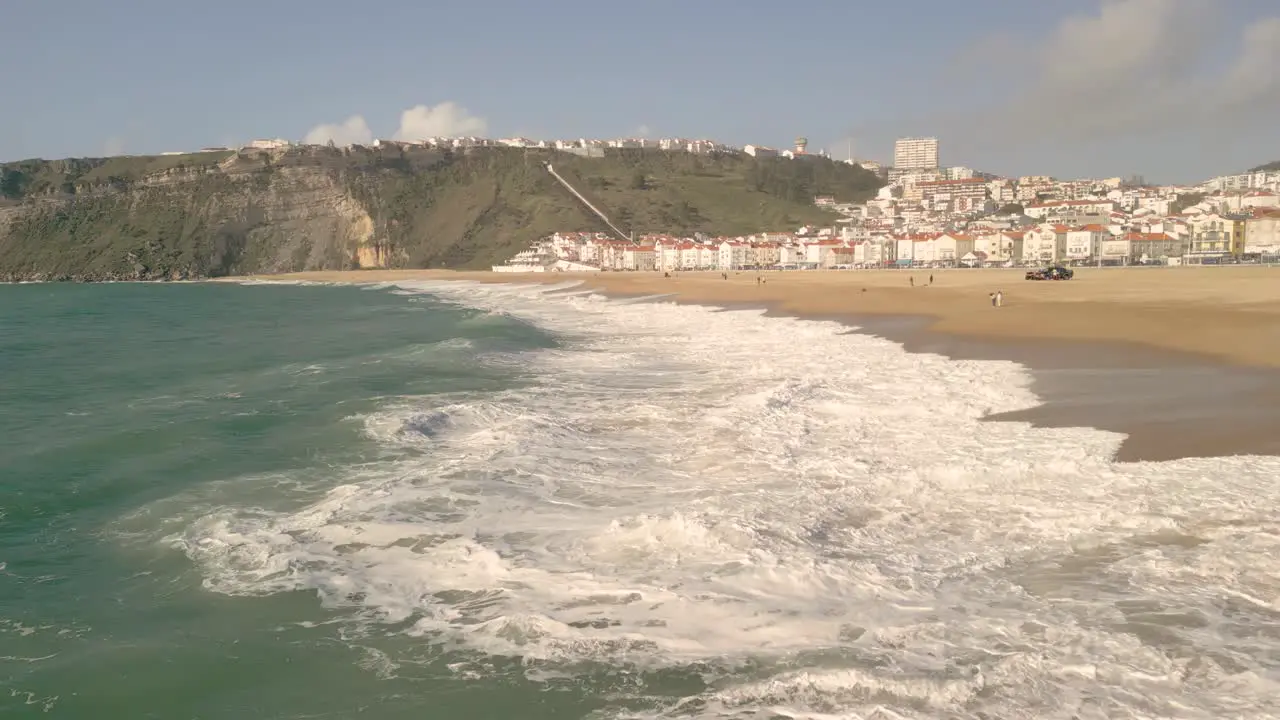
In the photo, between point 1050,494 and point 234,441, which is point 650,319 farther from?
point 1050,494

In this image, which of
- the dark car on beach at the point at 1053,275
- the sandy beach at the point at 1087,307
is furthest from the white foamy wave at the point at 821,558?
the dark car on beach at the point at 1053,275

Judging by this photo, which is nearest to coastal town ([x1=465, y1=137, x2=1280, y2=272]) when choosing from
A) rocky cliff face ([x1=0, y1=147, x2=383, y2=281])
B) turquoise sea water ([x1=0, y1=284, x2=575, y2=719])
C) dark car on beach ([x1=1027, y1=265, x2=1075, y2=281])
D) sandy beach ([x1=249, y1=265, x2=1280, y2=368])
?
dark car on beach ([x1=1027, y1=265, x2=1075, y2=281])

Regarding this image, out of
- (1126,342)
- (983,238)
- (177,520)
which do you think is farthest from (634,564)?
(983,238)

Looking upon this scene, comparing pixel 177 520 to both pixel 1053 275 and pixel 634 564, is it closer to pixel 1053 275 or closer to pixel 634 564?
pixel 634 564

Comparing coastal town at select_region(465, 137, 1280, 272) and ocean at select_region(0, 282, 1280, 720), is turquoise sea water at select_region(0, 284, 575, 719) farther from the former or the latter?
coastal town at select_region(465, 137, 1280, 272)

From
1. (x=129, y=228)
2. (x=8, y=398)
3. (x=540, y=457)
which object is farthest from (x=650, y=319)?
(x=129, y=228)

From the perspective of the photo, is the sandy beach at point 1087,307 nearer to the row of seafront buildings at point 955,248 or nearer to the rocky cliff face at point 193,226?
the row of seafront buildings at point 955,248
